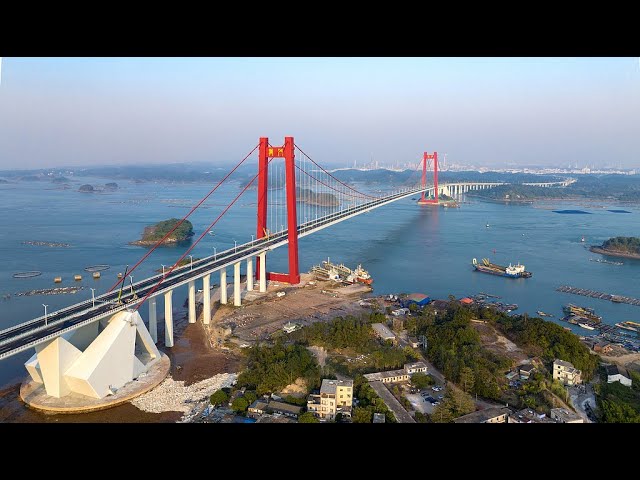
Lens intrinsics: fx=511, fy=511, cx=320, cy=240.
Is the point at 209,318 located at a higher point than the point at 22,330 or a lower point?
lower

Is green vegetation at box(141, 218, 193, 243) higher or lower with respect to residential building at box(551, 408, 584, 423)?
higher

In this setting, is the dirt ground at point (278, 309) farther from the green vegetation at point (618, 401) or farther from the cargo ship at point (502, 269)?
the green vegetation at point (618, 401)

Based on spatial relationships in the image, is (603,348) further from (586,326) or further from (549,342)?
(586,326)

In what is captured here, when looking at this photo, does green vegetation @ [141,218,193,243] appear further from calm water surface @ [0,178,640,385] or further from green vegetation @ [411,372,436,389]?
green vegetation @ [411,372,436,389]

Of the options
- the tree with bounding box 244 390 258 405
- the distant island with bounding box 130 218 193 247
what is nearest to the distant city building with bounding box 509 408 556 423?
the tree with bounding box 244 390 258 405

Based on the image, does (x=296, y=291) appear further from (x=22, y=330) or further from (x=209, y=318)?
(x=22, y=330)

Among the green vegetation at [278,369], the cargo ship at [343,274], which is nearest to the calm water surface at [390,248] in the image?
the cargo ship at [343,274]

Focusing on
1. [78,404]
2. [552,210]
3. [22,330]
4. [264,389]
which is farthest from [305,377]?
[552,210]
